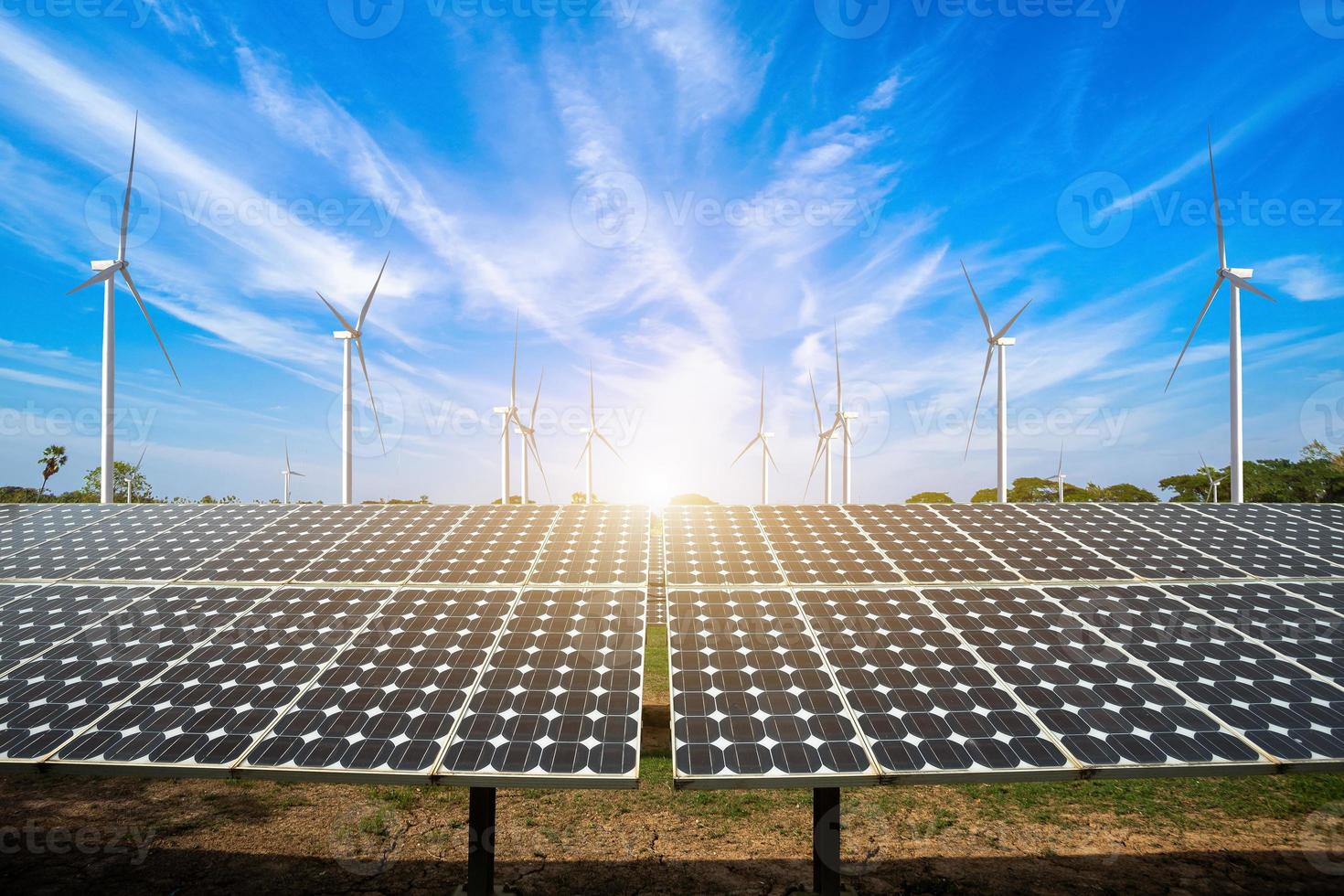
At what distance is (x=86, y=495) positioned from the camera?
81938 mm

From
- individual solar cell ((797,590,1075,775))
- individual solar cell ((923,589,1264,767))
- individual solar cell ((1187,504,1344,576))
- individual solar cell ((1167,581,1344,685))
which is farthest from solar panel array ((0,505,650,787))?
individual solar cell ((1187,504,1344,576))

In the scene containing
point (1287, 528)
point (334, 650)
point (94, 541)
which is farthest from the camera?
point (1287, 528)

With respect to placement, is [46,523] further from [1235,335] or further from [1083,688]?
[1235,335]

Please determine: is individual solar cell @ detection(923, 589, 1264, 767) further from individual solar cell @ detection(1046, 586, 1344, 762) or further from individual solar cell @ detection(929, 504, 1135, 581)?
individual solar cell @ detection(929, 504, 1135, 581)

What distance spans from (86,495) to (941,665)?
11188cm

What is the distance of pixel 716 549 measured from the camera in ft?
52.6

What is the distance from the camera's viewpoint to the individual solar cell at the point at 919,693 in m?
8.68

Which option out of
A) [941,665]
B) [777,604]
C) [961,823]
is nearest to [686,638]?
[777,604]

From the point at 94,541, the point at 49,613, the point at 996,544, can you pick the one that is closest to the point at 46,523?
the point at 94,541

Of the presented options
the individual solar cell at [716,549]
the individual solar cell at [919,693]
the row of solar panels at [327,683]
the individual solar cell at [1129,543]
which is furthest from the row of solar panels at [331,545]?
the individual solar cell at [1129,543]

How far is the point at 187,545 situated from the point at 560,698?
14012mm

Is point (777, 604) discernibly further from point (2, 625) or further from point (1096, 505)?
point (2, 625)

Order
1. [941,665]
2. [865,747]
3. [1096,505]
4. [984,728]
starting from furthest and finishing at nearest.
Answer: [1096,505] → [941,665] → [984,728] → [865,747]

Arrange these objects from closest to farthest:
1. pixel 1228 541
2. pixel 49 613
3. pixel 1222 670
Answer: pixel 1222 670 < pixel 49 613 < pixel 1228 541
